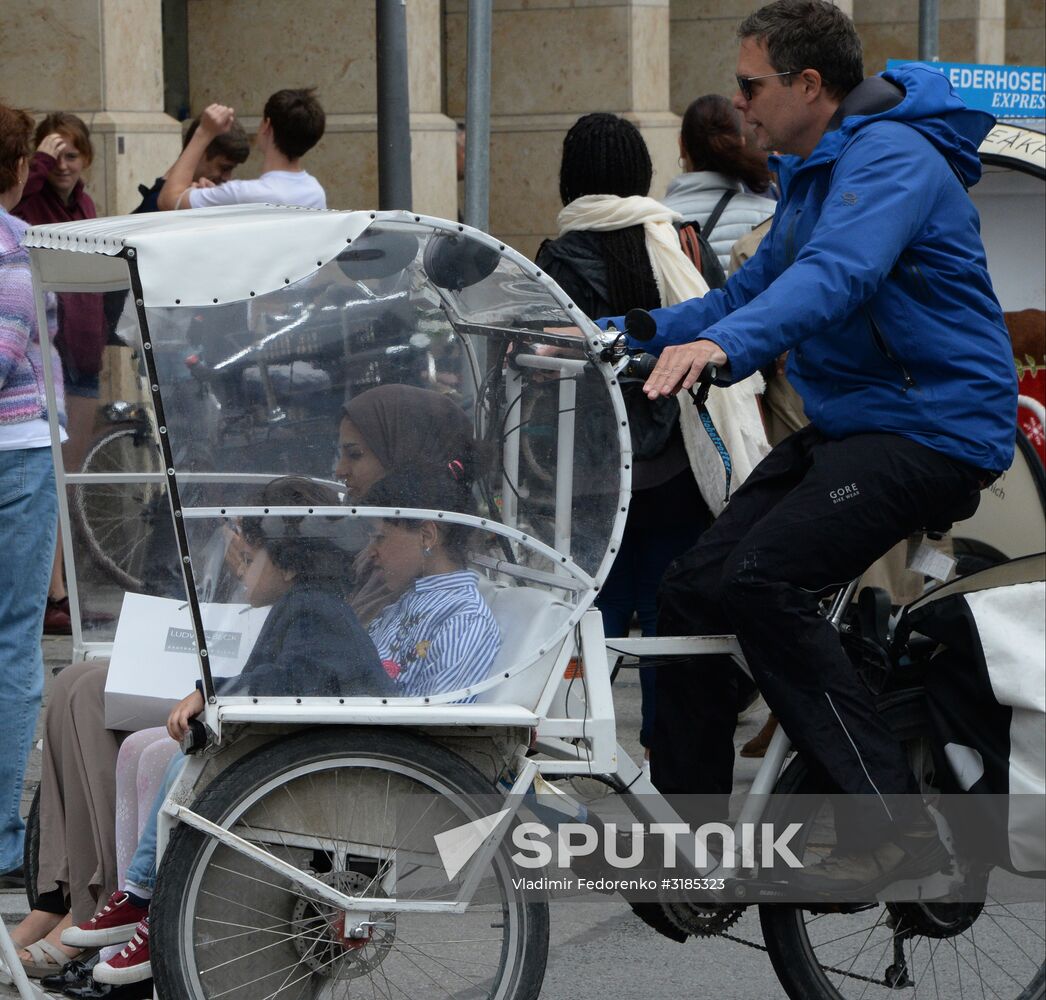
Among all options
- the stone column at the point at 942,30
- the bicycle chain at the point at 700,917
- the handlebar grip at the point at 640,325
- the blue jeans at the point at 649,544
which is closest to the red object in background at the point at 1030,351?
the blue jeans at the point at 649,544

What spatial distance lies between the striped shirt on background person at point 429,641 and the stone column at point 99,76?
586 cm

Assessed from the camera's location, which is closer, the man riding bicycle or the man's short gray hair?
the man riding bicycle

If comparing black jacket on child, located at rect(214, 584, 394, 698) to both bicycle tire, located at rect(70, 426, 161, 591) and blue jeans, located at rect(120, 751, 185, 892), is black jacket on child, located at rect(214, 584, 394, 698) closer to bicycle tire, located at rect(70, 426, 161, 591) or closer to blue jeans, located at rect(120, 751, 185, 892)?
blue jeans, located at rect(120, 751, 185, 892)

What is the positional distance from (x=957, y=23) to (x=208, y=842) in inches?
636

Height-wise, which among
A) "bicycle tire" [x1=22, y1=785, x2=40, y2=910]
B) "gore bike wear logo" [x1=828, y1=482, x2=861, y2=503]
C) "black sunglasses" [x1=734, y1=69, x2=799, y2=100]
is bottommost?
"bicycle tire" [x1=22, y1=785, x2=40, y2=910]

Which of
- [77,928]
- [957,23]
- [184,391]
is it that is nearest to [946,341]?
[184,391]

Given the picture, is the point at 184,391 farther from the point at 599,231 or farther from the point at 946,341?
the point at 599,231

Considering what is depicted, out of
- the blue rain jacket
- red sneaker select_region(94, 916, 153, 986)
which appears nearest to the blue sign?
the blue rain jacket

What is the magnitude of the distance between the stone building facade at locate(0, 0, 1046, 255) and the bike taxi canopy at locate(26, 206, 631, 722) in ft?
18.7

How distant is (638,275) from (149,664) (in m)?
1.97

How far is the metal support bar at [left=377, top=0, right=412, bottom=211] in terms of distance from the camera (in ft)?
23.4

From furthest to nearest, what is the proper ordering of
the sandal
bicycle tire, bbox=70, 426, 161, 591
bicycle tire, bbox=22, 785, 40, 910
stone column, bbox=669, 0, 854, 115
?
stone column, bbox=669, 0, 854, 115 → bicycle tire, bbox=70, 426, 161, 591 → bicycle tire, bbox=22, 785, 40, 910 → the sandal

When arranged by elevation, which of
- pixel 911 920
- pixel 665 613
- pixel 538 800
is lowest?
pixel 911 920

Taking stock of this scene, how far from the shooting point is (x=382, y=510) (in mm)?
3178
